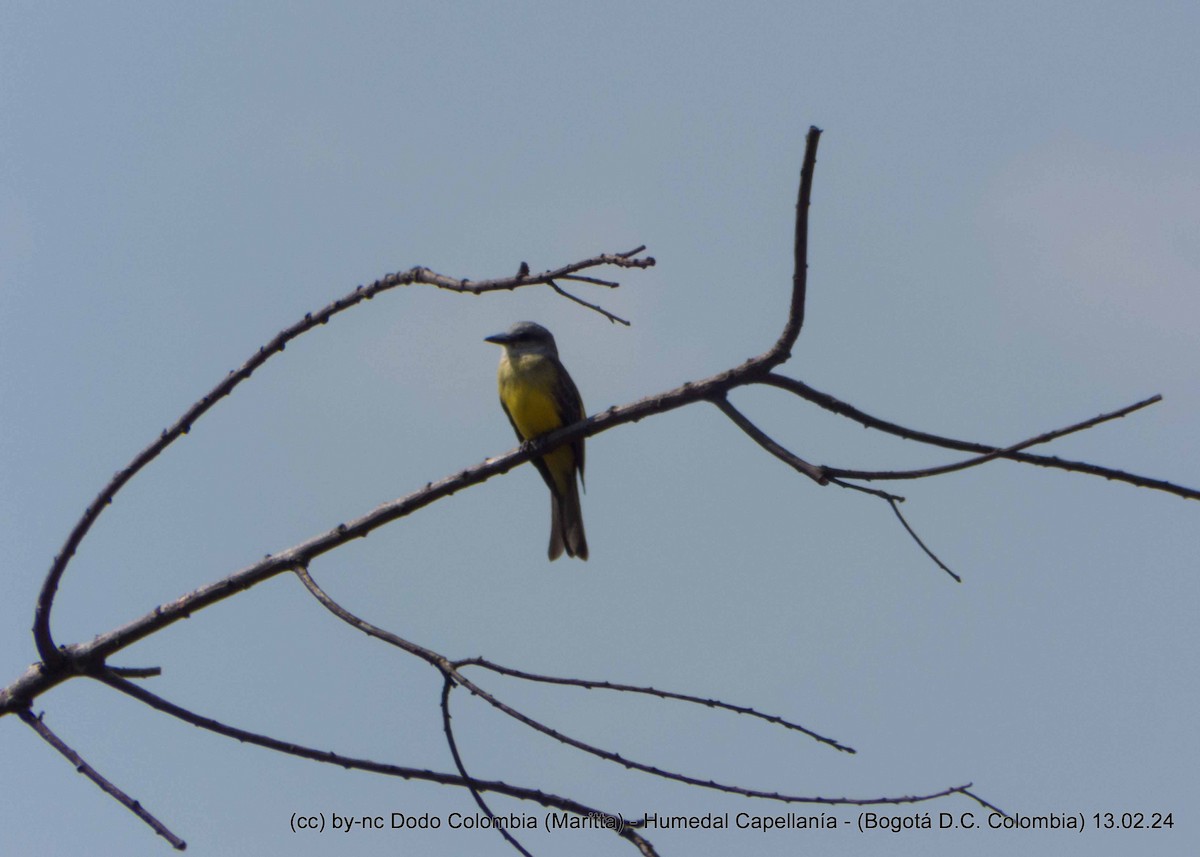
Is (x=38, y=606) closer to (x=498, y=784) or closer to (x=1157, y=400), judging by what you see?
(x=498, y=784)

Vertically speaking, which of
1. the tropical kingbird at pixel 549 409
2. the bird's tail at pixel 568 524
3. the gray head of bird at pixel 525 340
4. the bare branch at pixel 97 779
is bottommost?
the bare branch at pixel 97 779

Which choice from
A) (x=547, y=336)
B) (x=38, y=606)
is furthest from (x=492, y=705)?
(x=547, y=336)

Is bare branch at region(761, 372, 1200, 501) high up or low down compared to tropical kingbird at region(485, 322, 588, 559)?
down

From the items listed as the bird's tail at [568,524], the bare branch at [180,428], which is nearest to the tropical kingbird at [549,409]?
the bird's tail at [568,524]

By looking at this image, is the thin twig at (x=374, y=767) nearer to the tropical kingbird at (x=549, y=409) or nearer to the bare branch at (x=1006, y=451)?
the bare branch at (x=1006, y=451)

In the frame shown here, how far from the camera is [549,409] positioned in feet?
28.5

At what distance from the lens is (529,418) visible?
8680 mm

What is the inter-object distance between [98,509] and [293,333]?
80cm

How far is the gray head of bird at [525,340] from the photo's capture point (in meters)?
9.30

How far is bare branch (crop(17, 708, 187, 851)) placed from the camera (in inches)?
132

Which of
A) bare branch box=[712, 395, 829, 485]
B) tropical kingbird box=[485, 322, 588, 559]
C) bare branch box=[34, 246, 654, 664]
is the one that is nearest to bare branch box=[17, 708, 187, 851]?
bare branch box=[34, 246, 654, 664]

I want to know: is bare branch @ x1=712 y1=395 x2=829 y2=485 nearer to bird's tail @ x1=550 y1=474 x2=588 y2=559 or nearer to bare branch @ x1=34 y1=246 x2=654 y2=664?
bare branch @ x1=34 y1=246 x2=654 y2=664

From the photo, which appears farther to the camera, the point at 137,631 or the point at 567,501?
the point at 567,501

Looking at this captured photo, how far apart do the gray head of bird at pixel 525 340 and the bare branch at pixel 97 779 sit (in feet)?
17.3
